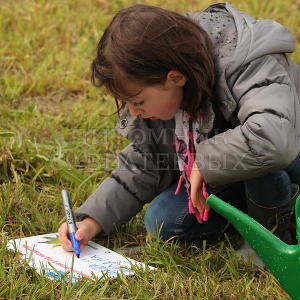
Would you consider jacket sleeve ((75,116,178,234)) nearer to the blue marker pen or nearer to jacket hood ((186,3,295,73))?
the blue marker pen

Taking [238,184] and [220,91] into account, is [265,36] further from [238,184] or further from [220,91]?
[238,184]

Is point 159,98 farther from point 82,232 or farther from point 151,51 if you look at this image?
point 82,232

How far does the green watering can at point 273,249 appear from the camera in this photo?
1.69 metres

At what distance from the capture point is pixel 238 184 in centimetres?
234

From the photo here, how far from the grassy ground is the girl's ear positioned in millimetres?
493

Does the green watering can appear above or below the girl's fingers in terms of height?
above

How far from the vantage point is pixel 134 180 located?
2.40m

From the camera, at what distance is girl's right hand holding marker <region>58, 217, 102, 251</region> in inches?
86.4

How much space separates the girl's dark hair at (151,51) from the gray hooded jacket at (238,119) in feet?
0.23

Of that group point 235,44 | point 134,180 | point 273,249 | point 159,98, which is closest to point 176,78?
point 159,98

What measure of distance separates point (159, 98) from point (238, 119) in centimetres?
24

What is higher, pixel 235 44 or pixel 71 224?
pixel 235 44

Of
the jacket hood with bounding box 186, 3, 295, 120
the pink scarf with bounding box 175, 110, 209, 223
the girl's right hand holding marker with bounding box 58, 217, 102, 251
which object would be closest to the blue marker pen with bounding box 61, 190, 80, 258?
the girl's right hand holding marker with bounding box 58, 217, 102, 251

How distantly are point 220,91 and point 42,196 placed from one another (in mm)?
797
